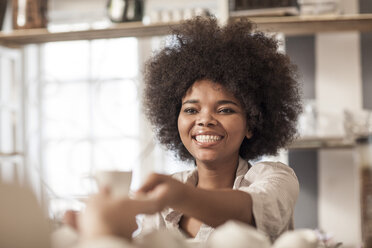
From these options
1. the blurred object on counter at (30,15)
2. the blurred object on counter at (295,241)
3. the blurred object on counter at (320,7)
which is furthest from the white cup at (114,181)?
the blurred object on counter at (30,15)

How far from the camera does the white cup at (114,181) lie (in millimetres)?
871

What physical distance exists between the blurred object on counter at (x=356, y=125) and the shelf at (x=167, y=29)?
45cm

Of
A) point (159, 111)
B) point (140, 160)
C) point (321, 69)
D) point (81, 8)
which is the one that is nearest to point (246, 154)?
point (159, 111)

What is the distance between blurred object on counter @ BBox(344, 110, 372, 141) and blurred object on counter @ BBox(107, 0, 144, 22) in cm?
122

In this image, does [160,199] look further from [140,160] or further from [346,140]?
[140,160]

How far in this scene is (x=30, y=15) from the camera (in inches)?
128

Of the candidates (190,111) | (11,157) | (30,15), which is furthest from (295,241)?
(11,157)

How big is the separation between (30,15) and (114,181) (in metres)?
2.59

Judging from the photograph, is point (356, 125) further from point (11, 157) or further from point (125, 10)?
point (11, 157)

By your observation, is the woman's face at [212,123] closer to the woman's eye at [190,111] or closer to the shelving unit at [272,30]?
the woman's eye at [190,111]

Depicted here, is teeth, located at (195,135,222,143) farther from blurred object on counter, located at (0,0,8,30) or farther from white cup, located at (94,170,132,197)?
blurred object on counter, located at (0,0,8,30)

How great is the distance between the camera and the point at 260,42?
172 cm

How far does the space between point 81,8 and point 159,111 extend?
2.03 m

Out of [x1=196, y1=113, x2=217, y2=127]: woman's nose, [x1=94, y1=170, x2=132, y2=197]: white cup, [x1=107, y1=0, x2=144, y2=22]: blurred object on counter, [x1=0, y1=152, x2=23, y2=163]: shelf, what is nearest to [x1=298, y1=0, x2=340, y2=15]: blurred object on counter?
[x1=107, y1=0, x2=144, y2=22]: blurred object on counter
